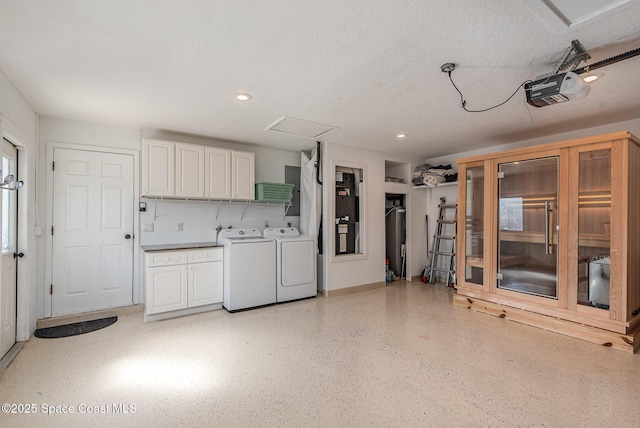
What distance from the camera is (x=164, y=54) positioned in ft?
6.97

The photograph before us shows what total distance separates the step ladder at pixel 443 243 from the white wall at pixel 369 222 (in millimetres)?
286

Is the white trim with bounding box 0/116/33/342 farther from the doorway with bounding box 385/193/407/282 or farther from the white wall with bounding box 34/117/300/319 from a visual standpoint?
the doorway with bounding box 385/193/407/282

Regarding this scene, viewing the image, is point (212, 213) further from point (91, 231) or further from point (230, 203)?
point (91, 231)

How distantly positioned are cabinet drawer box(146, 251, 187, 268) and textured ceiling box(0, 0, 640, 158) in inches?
64.3

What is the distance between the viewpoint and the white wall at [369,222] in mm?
4703

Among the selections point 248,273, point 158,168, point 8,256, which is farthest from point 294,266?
point 8,256

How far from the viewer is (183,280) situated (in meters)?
3.73

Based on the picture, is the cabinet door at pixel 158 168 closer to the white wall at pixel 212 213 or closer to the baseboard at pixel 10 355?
the white wall at pixel 212 213

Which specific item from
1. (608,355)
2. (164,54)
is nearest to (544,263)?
(608,355)

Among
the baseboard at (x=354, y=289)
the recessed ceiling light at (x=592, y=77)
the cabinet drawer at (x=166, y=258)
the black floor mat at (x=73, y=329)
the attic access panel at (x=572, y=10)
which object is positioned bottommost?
the black floor mat at (x=73, y=329)

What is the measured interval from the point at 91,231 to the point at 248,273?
202 centimetres

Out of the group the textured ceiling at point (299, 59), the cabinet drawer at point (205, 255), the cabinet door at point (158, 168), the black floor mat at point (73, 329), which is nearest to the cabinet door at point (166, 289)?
the cabinet drawer at point (205, 255)

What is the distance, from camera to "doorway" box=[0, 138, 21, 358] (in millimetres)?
2592

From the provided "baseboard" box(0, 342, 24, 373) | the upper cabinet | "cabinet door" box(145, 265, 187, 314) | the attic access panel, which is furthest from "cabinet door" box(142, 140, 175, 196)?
the attic access panel
